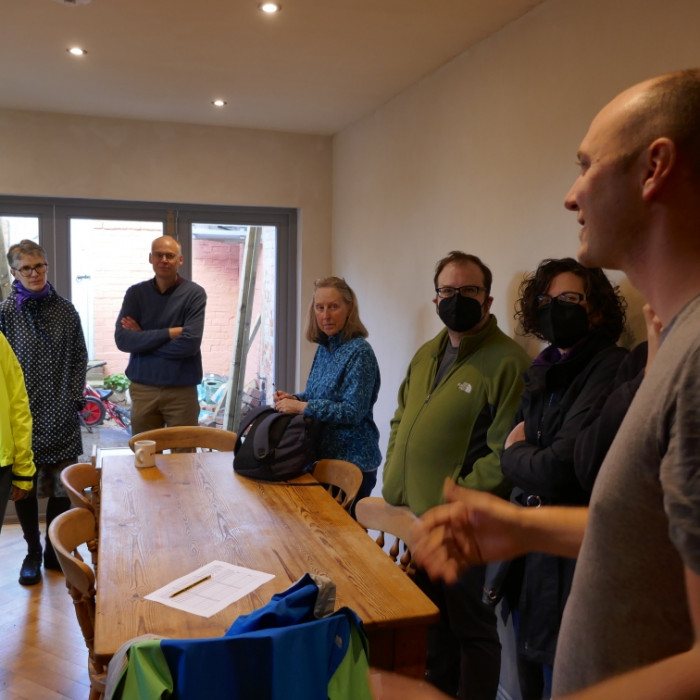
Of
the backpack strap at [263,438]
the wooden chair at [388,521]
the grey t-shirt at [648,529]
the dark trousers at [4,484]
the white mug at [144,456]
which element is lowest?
the dark trousers at [4,484]

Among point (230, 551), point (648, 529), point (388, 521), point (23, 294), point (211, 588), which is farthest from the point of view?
point (23, 294)

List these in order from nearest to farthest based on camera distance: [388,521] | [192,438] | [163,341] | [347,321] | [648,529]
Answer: [648,529], [388,521], [347,321], [192,438], [163,341]

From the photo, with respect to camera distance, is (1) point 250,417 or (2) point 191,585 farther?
(1) point 250,417

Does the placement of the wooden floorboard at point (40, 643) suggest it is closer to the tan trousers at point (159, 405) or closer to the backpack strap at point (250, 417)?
the tan trousers at point (159, 405)

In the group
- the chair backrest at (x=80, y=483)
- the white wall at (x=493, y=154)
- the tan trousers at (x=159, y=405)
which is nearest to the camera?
the white wall at (x=493, y=154)

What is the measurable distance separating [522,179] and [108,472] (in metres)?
2.03

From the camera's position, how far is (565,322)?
2.07 m

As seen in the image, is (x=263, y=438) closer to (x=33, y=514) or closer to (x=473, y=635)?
(x=473, y=635)

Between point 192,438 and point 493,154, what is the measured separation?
1.99m

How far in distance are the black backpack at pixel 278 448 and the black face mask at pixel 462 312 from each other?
0.72 meters

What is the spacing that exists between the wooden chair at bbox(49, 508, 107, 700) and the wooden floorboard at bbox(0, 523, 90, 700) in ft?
3.21

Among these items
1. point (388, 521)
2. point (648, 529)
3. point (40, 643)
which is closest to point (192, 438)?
point (40, 643)

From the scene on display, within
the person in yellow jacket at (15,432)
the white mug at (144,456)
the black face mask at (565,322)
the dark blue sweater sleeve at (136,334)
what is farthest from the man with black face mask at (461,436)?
the dark blue sweater sleeve at (136,334)

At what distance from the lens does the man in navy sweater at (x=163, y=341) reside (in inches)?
162
